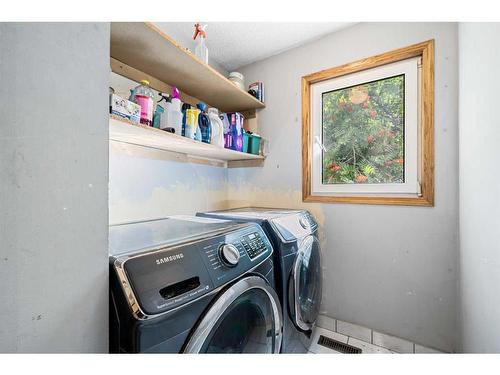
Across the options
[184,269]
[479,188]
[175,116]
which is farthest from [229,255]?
[479,188]

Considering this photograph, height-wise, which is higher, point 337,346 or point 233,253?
point 233,253

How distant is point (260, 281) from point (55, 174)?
76 cm

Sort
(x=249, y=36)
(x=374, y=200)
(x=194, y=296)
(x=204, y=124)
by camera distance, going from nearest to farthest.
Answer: (x=194, y=296) < (x=204, y=124) < (x=374, y=200) < (x=249, y=36)

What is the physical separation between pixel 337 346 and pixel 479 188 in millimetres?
1335

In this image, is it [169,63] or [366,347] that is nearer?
[169,63]

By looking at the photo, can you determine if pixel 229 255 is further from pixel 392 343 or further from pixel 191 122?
pixel 392 343

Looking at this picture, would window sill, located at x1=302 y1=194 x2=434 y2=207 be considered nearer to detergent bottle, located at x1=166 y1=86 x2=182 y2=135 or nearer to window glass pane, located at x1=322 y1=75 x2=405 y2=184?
window glass pane, located at x1=322 y1=75 x2=405 y2=184

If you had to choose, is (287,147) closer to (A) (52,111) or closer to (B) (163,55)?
(B) (163,55)

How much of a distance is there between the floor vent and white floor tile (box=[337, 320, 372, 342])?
0.35 ft

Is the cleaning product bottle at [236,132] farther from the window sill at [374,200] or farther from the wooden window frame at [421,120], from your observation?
the window sill at [374,200]

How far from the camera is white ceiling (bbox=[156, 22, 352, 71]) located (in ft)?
5.37

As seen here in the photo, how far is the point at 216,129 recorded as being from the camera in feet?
5.31
